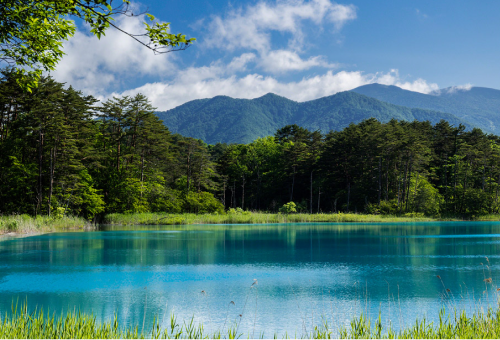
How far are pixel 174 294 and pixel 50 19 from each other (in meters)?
6.46

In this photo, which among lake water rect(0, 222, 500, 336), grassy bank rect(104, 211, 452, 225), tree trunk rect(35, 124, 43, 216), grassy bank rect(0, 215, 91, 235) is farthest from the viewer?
grassy bank rect(104, 211, 452, 225)

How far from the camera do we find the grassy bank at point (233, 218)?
36.0 meters

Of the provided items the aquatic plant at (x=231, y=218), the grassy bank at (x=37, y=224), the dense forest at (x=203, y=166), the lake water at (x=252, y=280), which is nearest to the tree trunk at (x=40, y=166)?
the dense forest at (x=203, y=166)

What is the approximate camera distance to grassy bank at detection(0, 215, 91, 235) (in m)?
24.4

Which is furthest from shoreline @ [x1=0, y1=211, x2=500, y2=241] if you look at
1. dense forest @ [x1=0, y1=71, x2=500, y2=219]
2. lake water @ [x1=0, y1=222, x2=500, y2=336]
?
lake water @ [x1=0, y1=222, x2=500, y2=336]

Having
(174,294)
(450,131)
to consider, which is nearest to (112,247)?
(174,294)

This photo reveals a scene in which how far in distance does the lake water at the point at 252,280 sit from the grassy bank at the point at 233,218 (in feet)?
49.5

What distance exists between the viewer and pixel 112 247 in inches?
762

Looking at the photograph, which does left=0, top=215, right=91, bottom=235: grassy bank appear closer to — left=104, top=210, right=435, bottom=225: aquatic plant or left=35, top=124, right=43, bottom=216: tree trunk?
left=35, top=124, right=43, bottom=216: tree trunk

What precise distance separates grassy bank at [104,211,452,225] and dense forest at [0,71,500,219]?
1.48m

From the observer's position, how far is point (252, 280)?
38.1ft

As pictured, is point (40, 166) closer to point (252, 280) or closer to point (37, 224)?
point (37, 224)

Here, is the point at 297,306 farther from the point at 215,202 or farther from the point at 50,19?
the point at 215,202

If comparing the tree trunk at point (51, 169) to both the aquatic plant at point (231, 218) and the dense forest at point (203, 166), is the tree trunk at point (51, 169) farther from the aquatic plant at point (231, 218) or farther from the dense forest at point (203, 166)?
the aquatic plant at point (231, 218)
